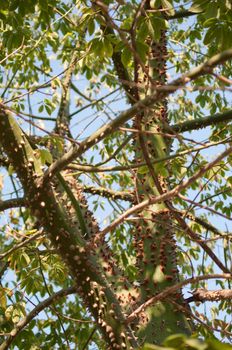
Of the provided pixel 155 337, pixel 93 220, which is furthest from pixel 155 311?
pixel 93 220

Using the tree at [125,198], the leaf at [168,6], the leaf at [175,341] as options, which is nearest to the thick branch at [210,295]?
the tree at [125,198]

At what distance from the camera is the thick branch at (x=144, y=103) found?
1996mm

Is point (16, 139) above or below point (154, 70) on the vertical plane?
below

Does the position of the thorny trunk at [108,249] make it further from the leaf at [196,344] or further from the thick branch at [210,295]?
the leaf at [196,344]

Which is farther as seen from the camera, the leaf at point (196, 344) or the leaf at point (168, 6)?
the leaf at point (168, 6)

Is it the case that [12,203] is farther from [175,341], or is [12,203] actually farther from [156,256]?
[175,341]

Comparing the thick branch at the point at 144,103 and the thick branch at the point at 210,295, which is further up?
the thick branch at the point at 144,103

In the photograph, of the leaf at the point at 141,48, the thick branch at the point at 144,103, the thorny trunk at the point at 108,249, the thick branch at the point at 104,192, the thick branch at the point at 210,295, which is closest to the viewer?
the thick branch at the point at 144,103

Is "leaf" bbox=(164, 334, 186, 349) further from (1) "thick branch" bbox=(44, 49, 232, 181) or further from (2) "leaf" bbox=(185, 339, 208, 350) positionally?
(1) "thick branch" bbox=(44, 49, 232, 181)

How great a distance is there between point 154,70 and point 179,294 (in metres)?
1.44

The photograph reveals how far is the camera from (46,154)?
2830mm

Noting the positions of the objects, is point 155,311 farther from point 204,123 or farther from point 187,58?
point 187,58

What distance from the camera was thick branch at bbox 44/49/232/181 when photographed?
2.00 m

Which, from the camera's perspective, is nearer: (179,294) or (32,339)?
(179,294)
